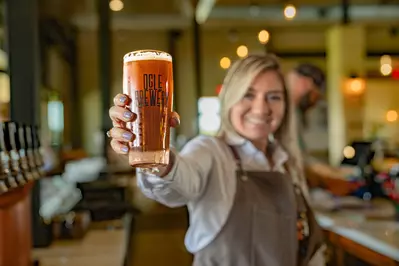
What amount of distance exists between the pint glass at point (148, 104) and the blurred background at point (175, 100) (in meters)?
0.79

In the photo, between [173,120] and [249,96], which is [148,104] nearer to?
[173,120]

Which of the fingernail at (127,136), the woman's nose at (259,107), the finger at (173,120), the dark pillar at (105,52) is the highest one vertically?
the dark pillar at (105,52)

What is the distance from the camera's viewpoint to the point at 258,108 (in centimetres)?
220

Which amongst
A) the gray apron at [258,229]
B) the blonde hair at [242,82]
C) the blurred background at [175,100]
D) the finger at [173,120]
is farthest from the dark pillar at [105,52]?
the finger at [173,120]

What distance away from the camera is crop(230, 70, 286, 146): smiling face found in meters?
2.21

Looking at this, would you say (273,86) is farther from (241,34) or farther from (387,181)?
(241,34)

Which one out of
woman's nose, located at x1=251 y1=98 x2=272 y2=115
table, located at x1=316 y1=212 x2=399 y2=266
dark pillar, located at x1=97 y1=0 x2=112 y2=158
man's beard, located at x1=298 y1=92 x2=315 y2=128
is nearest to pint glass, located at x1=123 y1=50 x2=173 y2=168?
woman's nose, located at x1=251 y1=98 x2=272 y2=115

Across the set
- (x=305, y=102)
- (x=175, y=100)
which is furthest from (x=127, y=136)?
(x=175, y=100)

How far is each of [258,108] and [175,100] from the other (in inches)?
549

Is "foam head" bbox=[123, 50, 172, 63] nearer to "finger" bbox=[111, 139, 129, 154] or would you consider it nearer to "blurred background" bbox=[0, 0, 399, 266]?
"finger" bbox=[111, 139, 129, 154]

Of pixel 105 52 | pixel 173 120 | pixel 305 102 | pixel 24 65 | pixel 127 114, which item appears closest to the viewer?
pixel 127 114

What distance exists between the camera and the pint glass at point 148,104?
140cm

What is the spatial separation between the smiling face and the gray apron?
0.10m

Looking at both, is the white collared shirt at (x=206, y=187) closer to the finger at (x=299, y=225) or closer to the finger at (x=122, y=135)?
the finger at (x=299, y=225)
